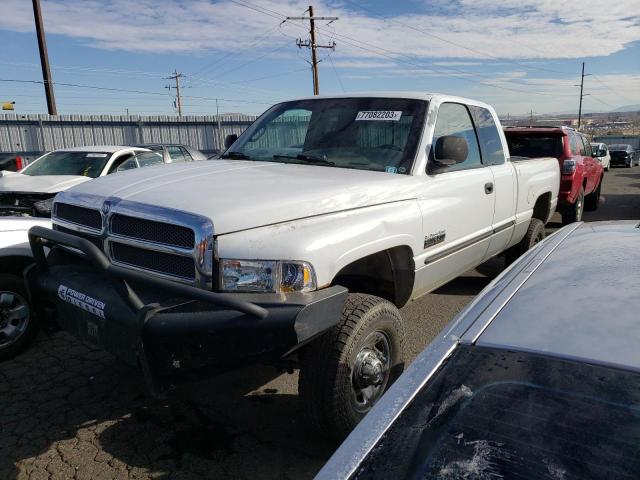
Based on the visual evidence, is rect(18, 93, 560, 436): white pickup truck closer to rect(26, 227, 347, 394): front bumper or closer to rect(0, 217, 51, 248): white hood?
rect(26, 227, 347, 394): front bumper

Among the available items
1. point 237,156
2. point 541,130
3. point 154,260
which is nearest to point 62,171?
point 237,156

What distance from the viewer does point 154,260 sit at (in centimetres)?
275

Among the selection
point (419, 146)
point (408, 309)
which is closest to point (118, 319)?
point (419, 146)

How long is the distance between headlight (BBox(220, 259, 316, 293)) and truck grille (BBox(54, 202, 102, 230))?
1034mm

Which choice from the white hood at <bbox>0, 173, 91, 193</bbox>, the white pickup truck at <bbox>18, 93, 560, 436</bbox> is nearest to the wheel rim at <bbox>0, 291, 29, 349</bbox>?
the white pickup truck at <bbox>18, 93, 560, 436</bbox>

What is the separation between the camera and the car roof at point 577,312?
132 cm

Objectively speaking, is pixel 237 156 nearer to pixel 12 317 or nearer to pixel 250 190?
pixel 250 190

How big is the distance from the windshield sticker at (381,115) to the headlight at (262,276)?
1.77 metres

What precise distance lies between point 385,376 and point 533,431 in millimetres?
2009

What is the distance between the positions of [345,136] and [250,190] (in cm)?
128

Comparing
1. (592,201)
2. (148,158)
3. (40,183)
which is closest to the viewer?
(40,183)

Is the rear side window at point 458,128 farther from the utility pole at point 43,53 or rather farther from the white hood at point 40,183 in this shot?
the utility pole at point 43,53

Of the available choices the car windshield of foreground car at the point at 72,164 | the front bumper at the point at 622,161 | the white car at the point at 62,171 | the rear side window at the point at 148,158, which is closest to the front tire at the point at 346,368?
the white car at the point at 62,171

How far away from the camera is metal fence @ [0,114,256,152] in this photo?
19922 mm
